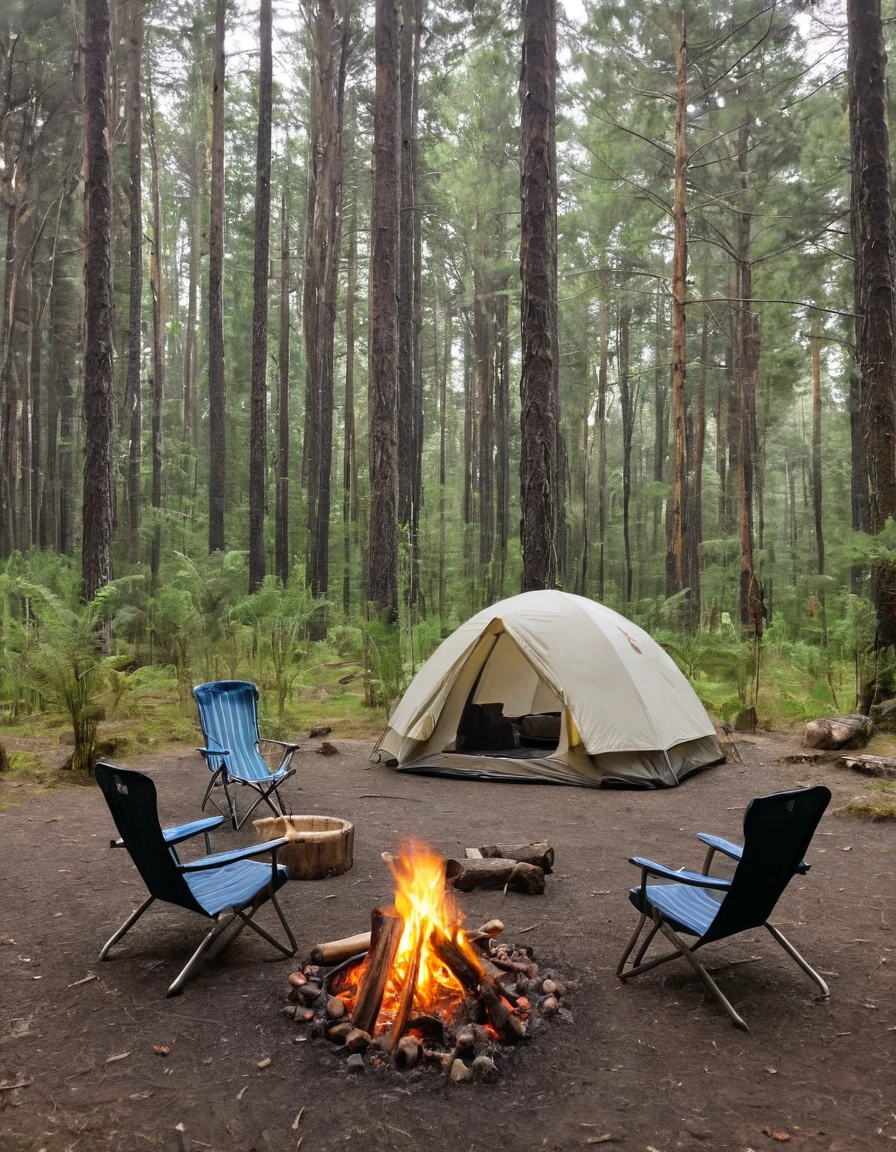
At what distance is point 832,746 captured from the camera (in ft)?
27.2

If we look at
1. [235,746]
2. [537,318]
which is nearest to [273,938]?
[235,746]

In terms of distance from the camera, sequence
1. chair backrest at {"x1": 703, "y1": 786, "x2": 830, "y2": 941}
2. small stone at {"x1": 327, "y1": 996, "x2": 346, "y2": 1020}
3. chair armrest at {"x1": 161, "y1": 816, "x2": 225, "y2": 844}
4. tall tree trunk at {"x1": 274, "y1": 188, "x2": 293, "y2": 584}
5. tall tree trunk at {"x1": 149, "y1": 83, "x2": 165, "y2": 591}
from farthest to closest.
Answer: tall tree trunk at {"x1": 149, "y1": 83, "x2": 165, "y2": 591} < tall tree trunk at {"x1": 274, "y1": 188, "x2": 293, "y2": 584} < chair armrest at {"x1": 161, "y1": 816, "x2": 225, "y2": 844} < chair backrest at {"x1": 703, "y1": 786, "x2": 830, "y2": 941} < small stone at {"x1": 327, "y1": 996, "x2": 346, "y2": 1020}

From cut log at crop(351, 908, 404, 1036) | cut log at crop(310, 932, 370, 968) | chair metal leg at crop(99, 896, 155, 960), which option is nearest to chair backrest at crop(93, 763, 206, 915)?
chair metal leg at crop(99, 896, 155, 960)

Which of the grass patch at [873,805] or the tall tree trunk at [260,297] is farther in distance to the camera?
the tall tree trunk at [260,297]

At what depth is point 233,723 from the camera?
662 centimetres

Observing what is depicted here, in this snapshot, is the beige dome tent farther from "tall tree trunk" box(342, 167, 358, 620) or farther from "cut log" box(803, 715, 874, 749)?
"tall tree trunk" box(342, 167, 358, 620)

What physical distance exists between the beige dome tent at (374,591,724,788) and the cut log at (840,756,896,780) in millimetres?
1164

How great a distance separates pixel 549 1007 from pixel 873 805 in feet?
13.9

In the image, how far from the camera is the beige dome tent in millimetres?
7297

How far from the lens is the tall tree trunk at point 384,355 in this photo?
12.1 metres

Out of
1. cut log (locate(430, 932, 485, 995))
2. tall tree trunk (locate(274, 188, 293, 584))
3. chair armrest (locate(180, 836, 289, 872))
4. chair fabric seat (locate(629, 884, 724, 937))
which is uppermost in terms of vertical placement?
tall tree trunk (locate(274, 188, 293, 584))

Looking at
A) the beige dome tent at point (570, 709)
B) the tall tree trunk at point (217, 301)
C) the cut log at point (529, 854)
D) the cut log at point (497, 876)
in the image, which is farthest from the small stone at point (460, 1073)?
the tall tree trunk at point (217, 301)

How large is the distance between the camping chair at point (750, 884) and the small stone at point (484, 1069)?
91 centimetres

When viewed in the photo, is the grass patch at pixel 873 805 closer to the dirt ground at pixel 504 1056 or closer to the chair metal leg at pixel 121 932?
the dirt ground at pixel 504 1056
